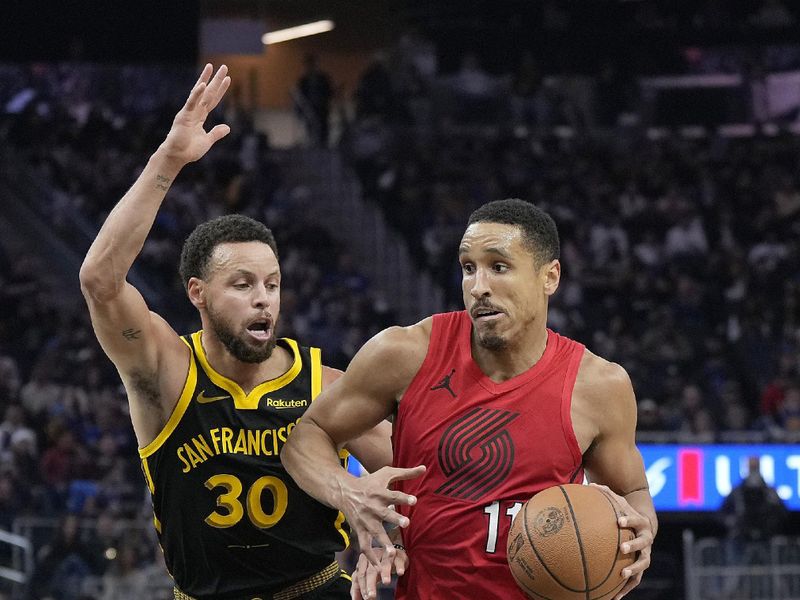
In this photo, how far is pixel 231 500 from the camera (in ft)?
16.3

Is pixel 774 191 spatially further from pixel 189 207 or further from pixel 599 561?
pixel 599 561

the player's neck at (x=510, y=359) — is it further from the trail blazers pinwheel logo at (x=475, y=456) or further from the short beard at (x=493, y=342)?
the trail blazers pinwheel logo at (x=475, y=456)

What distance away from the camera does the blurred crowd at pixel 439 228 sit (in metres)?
14.1

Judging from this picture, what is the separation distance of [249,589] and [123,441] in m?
8.91

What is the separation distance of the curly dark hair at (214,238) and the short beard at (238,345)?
186mm

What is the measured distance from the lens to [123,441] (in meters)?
13.6

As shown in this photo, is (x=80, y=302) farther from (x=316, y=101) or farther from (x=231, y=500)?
(x=231, y=500)

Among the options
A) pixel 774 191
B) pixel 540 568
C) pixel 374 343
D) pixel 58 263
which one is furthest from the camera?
pixel 774 191

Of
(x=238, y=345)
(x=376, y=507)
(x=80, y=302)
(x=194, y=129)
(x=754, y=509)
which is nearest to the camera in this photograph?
(x=376, y=507)

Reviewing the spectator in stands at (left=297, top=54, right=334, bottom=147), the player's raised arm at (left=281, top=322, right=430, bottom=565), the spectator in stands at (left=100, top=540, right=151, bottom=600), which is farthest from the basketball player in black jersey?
the spectator in stands at (left=297, top=54, right=334, bottom=147)

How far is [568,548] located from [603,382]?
0.65 meters

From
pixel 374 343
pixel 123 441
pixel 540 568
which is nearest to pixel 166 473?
pixel 374 343

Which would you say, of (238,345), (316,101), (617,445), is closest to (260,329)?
(238,345)

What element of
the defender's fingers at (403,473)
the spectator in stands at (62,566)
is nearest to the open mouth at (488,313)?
the defender's fingers at (403,473)
